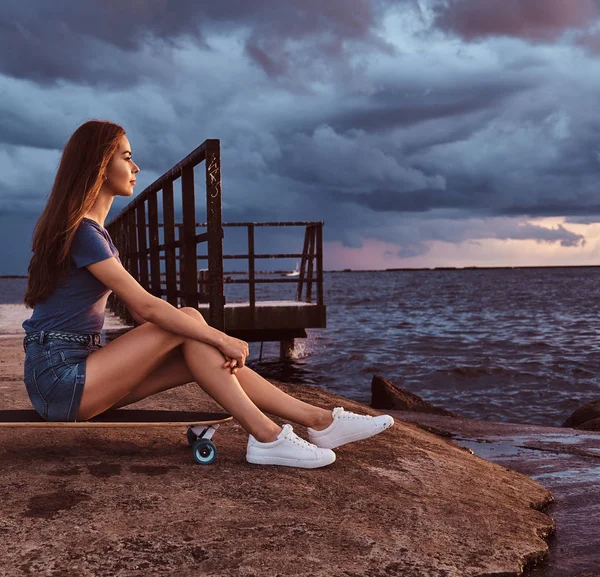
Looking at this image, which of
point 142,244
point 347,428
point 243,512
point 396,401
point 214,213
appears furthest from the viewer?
point 142,244

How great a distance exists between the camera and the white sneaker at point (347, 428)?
3.28m

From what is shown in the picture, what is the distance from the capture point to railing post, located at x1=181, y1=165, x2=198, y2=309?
22.1 ft

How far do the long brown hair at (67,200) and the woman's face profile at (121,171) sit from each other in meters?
0.04

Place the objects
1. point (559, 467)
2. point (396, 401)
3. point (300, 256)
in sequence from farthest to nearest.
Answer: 1. point (300, 256)
2. point (396, 401)
3. point (559, 467)

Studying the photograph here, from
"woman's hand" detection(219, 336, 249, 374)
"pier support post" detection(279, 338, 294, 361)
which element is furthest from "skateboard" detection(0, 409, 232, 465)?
"pier support post" detection(279, 338, 294, 361)

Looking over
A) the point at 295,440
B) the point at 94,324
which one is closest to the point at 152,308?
the point at 94,324

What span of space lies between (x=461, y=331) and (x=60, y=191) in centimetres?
1940

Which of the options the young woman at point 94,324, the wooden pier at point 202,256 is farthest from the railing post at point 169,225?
the young woman at point 94,324

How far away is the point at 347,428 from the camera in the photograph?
Answer: 328 cm

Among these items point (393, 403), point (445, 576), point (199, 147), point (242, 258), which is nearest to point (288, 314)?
point (242, 258)

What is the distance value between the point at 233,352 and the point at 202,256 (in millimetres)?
9328

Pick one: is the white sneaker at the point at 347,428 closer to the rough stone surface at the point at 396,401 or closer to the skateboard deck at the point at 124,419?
the skateboard deck at the point at 124,419

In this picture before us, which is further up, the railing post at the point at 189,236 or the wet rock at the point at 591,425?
the railing post at the point at 189,236

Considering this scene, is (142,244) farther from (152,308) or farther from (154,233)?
(152,308)
